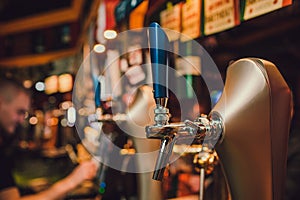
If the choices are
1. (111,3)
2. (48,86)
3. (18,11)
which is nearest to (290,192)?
(111,3)

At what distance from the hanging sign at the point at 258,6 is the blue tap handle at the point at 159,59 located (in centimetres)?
63

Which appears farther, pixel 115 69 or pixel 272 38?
pixel 272 38

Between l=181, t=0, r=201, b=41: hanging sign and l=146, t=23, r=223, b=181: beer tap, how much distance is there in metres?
1.20

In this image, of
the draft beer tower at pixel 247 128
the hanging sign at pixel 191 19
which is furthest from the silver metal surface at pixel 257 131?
the hanging sign at pixel 191 19

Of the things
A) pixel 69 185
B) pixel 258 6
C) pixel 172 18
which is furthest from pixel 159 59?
pixel 69 185

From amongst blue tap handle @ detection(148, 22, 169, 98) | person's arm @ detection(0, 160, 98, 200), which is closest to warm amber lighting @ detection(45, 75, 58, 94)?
person's arm @ detection(0, 160, 98, 200)

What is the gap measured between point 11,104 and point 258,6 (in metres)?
2.06

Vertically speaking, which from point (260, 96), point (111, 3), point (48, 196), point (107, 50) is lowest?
point (48, 196)

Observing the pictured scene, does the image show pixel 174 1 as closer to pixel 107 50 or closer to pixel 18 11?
pixel 107 50

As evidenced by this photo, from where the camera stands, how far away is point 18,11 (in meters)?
11.3

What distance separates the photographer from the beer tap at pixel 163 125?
2.99 ft

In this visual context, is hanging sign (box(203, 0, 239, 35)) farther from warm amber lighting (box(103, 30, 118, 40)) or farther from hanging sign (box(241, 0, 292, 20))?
warm amber lighting (box(103, 30, 118, 40))

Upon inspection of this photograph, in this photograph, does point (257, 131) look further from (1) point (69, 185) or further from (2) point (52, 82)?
(2) point (52, 82)

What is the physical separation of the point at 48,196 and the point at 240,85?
2.04 meters
